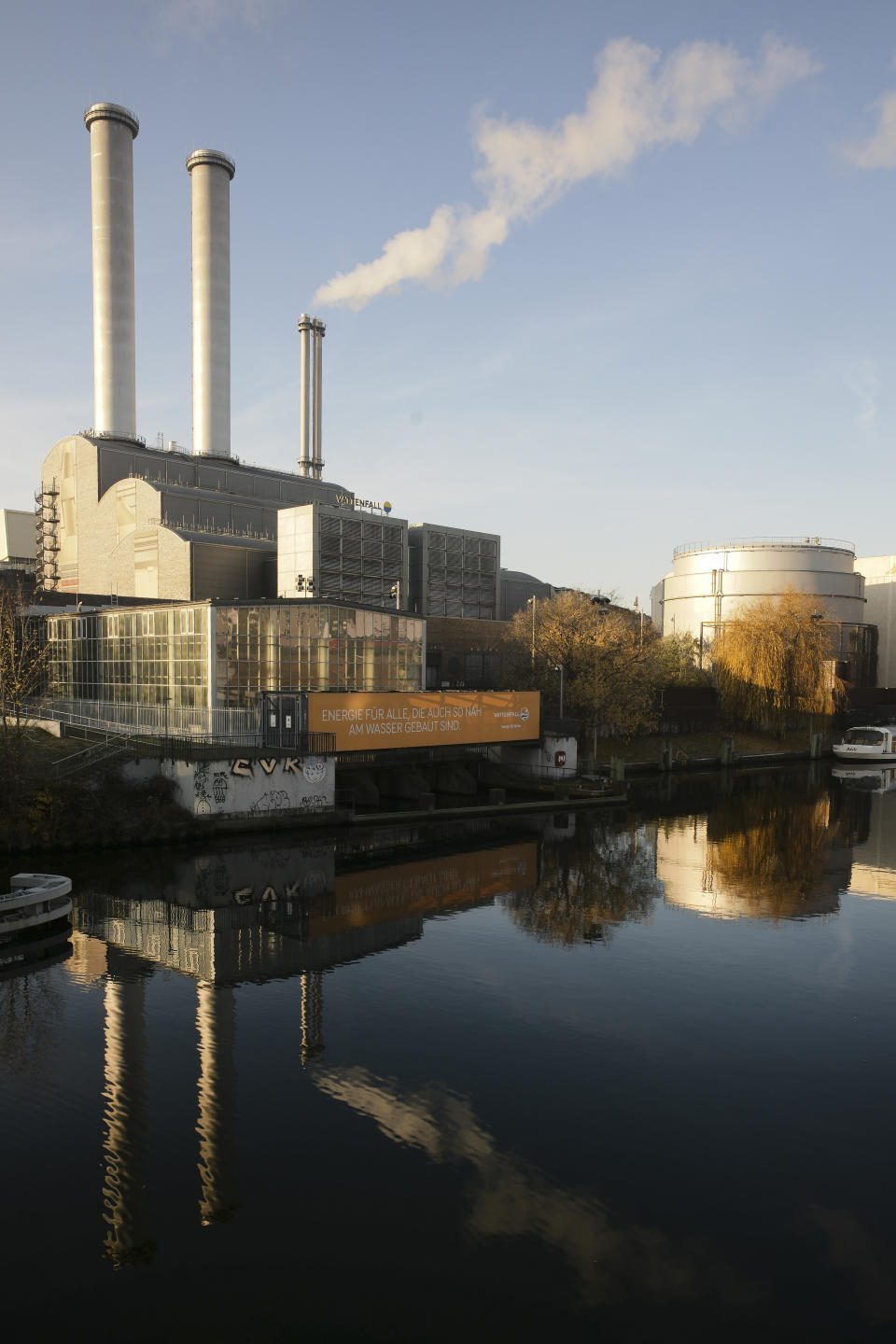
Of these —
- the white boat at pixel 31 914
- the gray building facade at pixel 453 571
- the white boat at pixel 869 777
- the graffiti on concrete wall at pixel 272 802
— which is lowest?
the white boat at pixel 869 777

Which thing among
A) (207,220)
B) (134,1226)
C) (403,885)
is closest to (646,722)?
(403,885)

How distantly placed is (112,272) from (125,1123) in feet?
262

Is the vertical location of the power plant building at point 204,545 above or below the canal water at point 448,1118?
above

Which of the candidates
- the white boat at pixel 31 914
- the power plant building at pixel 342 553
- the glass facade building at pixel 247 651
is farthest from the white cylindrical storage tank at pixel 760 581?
the white boat at pixel 31 914

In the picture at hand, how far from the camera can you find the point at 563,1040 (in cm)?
1475

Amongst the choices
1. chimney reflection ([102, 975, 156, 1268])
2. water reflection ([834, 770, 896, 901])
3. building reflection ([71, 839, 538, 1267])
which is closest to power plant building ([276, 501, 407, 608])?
water reflection ([834, 770, 896, 901])

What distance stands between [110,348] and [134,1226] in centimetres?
7930

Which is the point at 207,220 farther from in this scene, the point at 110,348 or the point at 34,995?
the point at 34,995

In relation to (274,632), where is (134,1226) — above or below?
below

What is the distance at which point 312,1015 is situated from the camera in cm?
1566

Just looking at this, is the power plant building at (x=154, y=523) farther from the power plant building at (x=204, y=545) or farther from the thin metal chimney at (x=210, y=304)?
the thin metal chimney at (x=210, y=304)

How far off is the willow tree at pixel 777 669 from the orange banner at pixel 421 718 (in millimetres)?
30108

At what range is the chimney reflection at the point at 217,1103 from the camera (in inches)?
404

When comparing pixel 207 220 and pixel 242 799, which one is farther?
pixel 207 220
